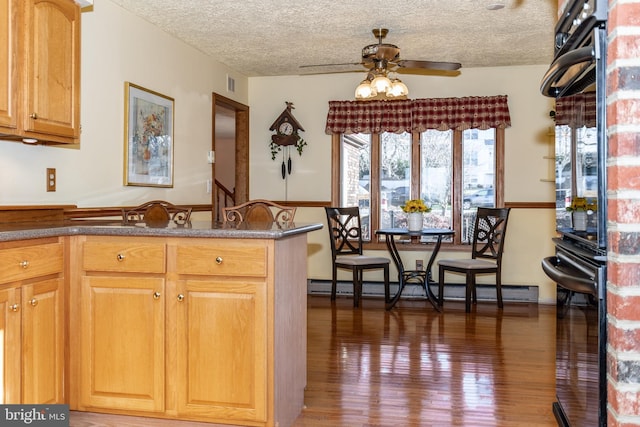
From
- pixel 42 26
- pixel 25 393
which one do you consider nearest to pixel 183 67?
pixel 42 26

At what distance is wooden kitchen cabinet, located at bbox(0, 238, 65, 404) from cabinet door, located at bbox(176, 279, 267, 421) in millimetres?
561

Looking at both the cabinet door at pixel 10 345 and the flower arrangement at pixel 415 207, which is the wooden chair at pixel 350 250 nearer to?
the flower arrangement at pixel 415 207

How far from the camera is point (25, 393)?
2.39 metres

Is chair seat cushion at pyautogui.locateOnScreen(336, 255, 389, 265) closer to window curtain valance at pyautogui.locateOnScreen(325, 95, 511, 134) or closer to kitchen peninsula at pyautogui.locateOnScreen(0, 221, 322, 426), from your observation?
window curtain valance at pyautogui.locateOnScreen(325, 95, 511, 134)

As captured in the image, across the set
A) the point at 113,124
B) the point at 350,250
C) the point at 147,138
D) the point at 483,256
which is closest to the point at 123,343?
the point at 113,124

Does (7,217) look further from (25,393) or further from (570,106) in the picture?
(570,106)

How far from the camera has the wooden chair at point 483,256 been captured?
18.2ft

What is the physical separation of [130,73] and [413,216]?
9.74 feet

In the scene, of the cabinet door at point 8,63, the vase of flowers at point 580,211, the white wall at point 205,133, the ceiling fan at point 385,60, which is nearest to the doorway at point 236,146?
the white wall at point 205,133

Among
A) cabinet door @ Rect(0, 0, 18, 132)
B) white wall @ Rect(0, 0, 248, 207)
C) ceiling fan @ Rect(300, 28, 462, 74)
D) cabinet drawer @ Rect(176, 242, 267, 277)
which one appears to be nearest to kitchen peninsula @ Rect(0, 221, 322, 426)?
cabinet drawer @ Rect(176, 242, 267, 277)

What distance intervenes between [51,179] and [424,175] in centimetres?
400

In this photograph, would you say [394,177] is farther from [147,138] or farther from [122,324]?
[122,324]

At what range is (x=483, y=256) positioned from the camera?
580 cm

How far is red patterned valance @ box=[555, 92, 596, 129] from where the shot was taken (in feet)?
5.82
